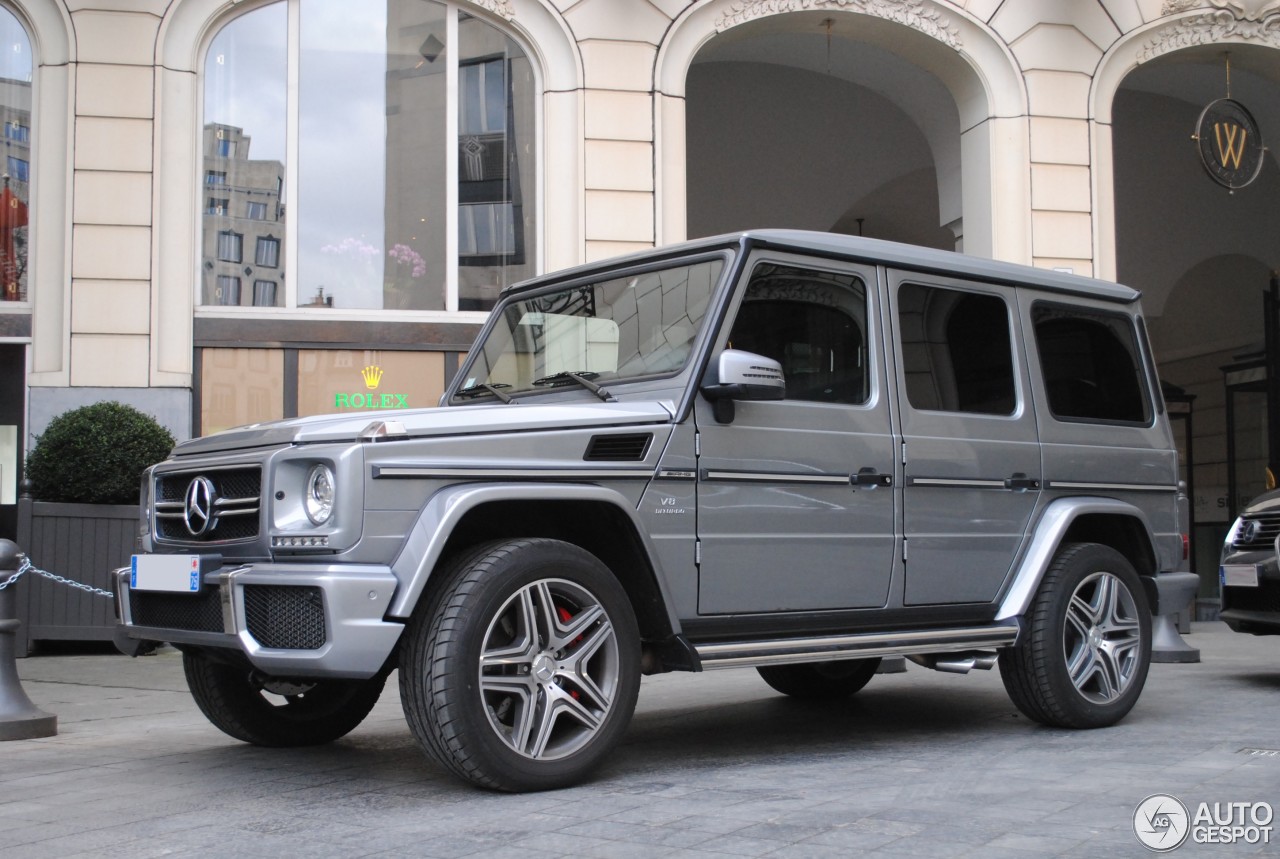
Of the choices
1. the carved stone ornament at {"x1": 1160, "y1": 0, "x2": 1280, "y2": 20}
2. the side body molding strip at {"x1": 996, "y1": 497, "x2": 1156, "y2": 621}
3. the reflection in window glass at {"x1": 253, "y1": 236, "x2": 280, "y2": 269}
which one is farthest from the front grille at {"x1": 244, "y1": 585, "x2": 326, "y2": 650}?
the carved stone ornament at {"x1": 1160, "y1": 0, "x2": 1280, "y2": 20}

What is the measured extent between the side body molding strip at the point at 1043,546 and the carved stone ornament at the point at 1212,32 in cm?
881

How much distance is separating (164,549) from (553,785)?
1.71 metres

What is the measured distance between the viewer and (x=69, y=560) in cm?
988

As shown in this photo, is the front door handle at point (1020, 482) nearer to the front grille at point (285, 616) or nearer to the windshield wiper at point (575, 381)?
the windshield wiper at point (575, 381)

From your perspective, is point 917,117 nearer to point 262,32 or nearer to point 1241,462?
point 262,32

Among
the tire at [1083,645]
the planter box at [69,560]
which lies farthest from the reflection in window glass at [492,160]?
the tire at [1083,645]

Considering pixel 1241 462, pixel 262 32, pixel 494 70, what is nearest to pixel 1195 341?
pixel 1241 462

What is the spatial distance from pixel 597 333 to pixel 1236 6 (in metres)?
10.9

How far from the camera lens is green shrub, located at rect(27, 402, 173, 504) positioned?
9.91 metres

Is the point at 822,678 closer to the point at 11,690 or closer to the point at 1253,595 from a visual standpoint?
the point at 1253,595

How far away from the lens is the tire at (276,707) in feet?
17.8

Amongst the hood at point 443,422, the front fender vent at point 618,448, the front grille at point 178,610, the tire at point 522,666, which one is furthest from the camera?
the front fender vent at point 618,448

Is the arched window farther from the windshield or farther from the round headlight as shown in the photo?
the round headlight

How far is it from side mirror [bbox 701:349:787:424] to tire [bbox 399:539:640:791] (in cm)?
79
